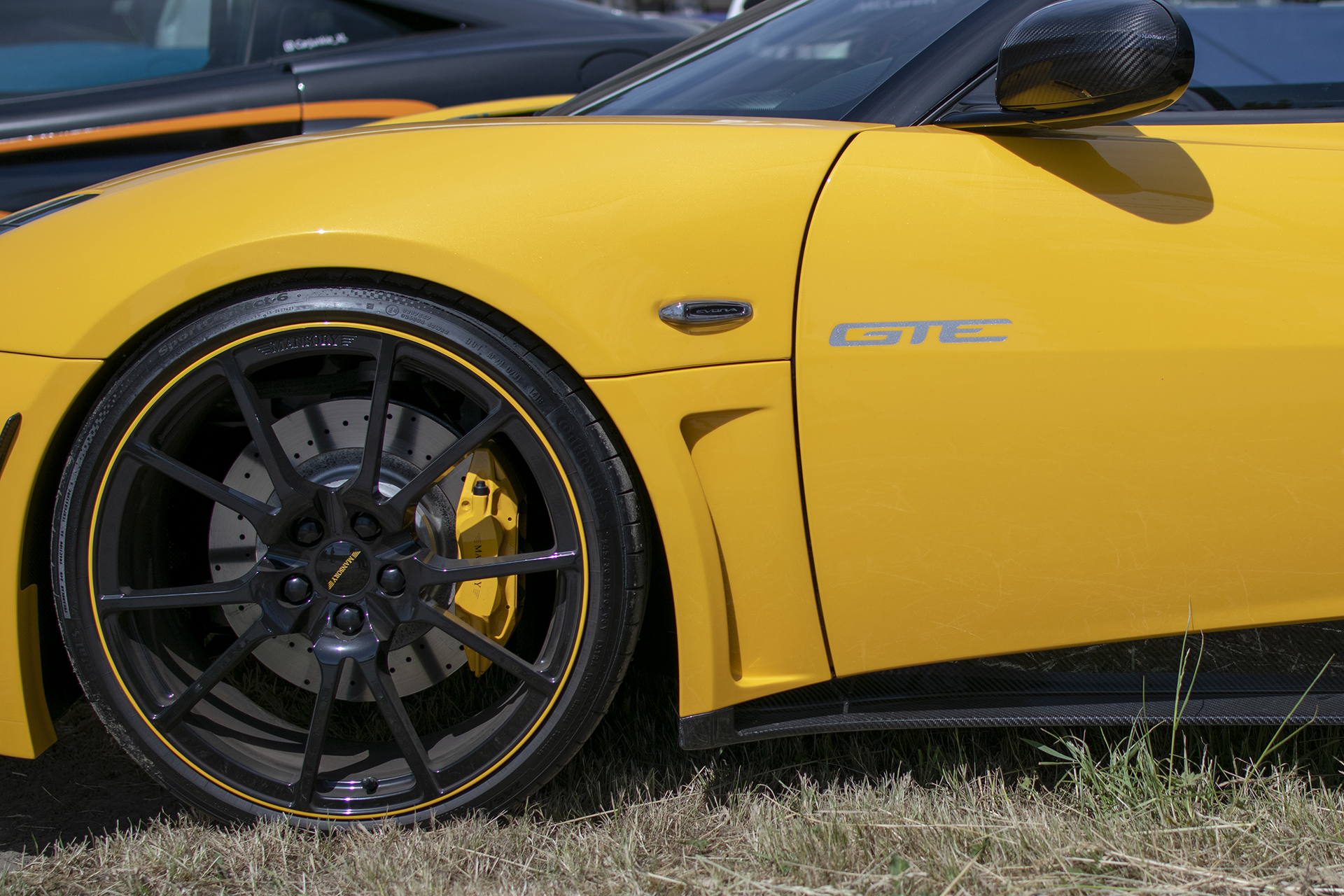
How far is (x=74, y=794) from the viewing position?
1.83 metres

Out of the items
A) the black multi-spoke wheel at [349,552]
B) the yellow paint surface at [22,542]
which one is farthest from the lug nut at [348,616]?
the yellow paint surface at [22,542]

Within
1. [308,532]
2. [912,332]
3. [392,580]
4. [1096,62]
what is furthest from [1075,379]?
[308,532]

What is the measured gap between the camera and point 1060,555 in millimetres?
1448

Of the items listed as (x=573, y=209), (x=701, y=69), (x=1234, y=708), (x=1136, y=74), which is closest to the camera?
(x=1136, y=74)

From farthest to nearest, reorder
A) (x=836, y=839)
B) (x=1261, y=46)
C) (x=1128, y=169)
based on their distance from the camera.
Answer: (x=1261, y=46) < (x=836, y=839) < (x=1128, y=169)

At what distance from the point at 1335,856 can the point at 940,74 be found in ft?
4.38

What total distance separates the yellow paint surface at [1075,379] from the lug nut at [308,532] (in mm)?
746

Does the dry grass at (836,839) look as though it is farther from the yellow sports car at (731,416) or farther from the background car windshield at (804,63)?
the background car windshield at (804,63)

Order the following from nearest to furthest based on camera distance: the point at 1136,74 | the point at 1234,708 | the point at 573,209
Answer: the point at 1136,74 → the point at 573,209 → the point at 1234,708

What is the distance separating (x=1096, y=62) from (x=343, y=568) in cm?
128

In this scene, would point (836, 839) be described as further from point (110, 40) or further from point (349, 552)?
point (110, 40)

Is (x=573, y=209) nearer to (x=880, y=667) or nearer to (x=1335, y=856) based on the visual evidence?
(x=880, y=667)

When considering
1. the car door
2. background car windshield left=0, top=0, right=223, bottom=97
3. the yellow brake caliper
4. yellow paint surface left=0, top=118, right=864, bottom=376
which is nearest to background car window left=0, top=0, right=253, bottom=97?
background car windshield left=0, top=0, right=223, bottom=97

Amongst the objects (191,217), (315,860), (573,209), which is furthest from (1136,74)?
(315,860)
